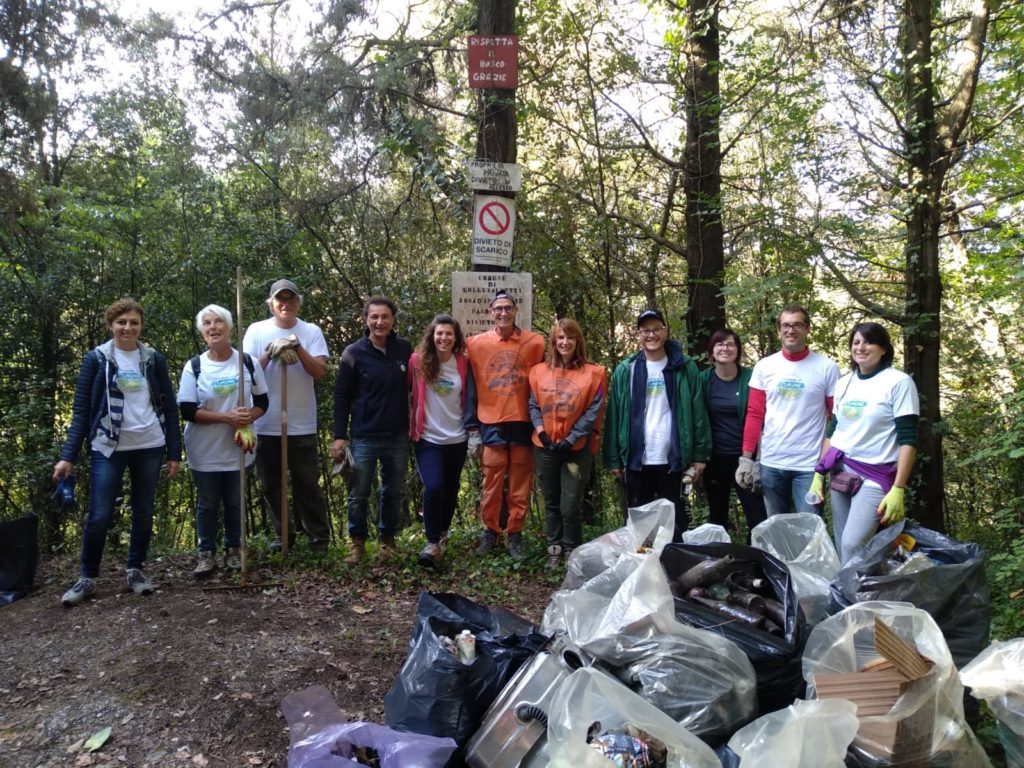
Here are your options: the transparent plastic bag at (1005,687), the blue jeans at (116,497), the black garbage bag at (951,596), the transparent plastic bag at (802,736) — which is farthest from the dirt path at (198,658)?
the transparent plastic bag at (1005,687)

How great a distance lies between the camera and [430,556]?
468 cm

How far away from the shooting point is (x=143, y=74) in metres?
8.00

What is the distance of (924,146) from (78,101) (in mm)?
8982

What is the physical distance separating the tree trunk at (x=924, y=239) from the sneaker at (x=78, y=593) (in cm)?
589

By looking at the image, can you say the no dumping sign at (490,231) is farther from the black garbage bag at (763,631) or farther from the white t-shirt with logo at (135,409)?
the black garbage bag at (763,631)

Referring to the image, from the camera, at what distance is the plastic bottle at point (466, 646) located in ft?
8.48

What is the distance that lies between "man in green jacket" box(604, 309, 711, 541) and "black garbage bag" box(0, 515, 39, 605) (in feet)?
12.6

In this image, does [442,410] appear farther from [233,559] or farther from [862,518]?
[862,518]

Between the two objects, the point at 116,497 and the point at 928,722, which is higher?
the point at 116,497

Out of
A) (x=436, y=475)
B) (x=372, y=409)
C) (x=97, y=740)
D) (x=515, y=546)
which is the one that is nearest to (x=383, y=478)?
(x=436, y=475)

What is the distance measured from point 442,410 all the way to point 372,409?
0.49 metres

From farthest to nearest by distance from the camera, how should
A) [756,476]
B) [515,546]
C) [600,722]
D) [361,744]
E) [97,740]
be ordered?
[515,546], [756,476], [97,740], [361,744], [600,722]

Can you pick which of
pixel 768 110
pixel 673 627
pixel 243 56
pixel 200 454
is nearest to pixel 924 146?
pixel 768 110

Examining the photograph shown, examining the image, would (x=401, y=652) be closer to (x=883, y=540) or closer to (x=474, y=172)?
(x=883, y=540)
